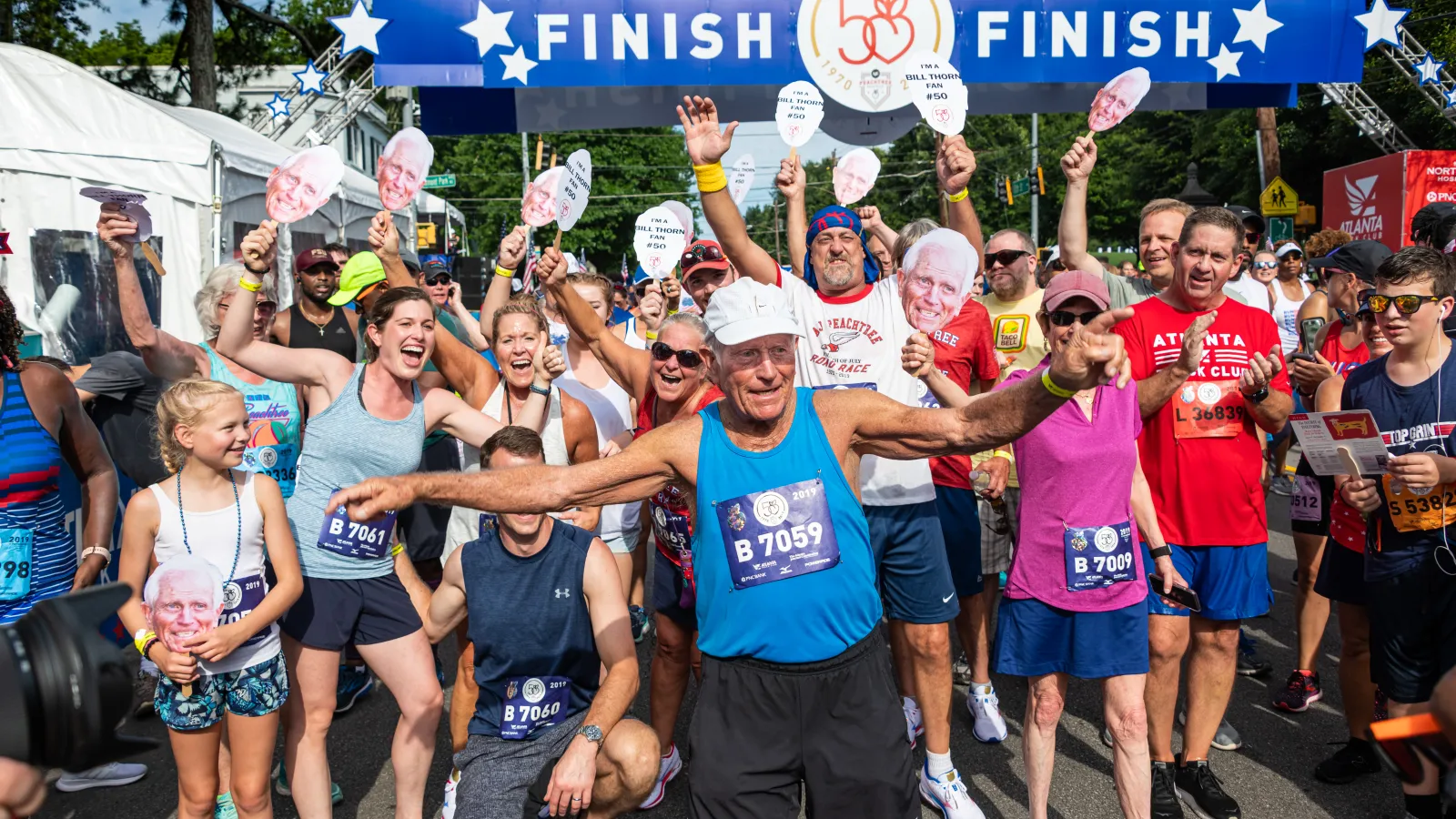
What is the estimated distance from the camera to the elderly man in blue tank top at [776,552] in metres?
2.76

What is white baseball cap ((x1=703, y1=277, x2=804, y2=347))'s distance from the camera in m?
2.76

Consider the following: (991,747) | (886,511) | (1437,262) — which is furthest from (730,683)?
(1437,262)

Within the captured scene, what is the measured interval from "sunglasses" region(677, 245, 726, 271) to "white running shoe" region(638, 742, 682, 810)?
234cm

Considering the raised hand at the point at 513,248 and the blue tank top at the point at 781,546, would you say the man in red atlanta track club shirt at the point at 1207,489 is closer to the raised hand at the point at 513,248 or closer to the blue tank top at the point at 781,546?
the blue tank top at the point at 781,546

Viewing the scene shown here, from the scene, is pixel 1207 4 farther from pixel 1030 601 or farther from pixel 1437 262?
pixel 1030 601

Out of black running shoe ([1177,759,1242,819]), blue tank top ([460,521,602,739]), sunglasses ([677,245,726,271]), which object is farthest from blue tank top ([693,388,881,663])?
sunglasses ([677,245,726,271])

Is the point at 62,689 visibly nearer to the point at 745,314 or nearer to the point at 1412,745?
the point at 745,314

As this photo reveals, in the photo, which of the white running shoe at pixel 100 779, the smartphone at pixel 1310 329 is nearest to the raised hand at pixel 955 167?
the smartphone at pixel 1310 329

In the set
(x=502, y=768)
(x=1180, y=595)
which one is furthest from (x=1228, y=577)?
(x=502, y=768)

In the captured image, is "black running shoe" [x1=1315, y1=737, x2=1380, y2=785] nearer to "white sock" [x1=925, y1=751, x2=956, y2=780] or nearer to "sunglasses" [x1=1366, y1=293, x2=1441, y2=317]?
"white sock" [x1=925, y1=751, x2=956, y2=780]

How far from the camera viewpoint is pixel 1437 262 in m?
3.62

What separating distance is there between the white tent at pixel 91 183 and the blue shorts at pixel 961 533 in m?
Result: 6.95

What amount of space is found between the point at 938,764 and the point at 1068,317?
179 centimetres

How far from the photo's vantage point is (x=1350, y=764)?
13.9 ft
